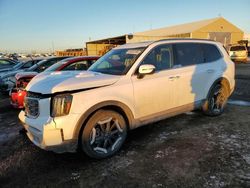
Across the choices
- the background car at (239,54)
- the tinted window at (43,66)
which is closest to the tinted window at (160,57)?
the tinted window at (43,66)

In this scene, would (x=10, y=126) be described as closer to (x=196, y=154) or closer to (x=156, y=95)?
(x=156, y=95)

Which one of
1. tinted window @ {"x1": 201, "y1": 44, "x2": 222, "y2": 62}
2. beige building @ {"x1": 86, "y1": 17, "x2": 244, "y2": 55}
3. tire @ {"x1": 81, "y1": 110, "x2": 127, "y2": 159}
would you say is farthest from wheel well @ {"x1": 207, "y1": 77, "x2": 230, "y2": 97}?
beige building @ {"x1": 86, "y1": 17, "x2": 244, "y2": 55}

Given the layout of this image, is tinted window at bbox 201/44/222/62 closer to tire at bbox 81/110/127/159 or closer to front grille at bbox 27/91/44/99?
tire at bbox 81/110/127/159

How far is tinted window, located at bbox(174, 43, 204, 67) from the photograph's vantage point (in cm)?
493

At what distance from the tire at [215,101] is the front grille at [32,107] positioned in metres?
3.74

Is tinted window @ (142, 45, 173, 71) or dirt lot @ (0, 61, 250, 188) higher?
tinted window @ (142, 45, 173, 71)

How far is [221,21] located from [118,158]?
131 feet

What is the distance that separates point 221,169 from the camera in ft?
11.3

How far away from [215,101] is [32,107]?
429 centimetres

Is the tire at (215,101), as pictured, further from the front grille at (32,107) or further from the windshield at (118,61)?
the front grille at (32,107)

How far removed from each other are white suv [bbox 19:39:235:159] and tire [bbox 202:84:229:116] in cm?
6

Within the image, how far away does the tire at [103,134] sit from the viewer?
3.73 metres

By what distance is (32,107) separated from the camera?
12.5ft

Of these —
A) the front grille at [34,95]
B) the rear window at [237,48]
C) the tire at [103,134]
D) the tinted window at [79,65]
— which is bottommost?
the tire at [103,134]
